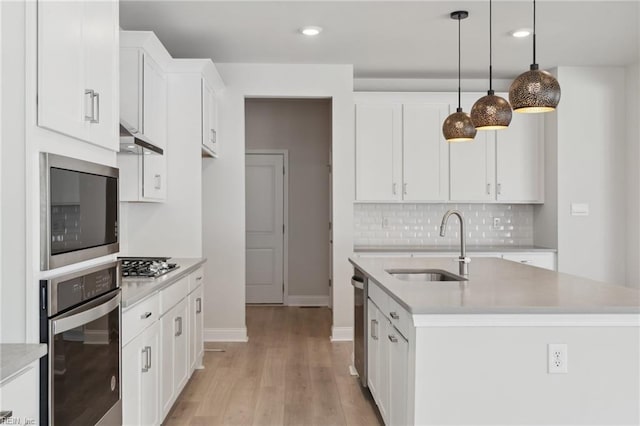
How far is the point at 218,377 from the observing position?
418 centimetres

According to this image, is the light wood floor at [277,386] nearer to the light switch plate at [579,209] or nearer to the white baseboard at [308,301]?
the white baseboard at [308,301]

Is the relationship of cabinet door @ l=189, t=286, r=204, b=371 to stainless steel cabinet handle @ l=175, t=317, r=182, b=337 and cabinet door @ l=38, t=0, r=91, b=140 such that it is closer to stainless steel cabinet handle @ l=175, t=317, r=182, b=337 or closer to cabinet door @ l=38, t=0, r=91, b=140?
stainless steel cabinet handle @ l=175, t=317, r=182, b=337

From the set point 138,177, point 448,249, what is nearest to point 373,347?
point 138,177

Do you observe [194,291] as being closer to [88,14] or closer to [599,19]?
[88,14]

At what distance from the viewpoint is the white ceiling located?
3.90 meters

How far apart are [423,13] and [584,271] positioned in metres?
3.26

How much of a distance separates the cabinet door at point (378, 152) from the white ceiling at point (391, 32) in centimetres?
47

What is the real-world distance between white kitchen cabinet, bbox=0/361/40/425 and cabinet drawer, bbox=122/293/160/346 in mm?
802

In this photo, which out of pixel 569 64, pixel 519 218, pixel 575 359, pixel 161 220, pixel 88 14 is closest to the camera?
pixel 88 14

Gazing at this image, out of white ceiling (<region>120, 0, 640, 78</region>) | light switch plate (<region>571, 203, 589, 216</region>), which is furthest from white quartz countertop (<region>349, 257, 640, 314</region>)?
light switch plate (<region>571, 203, 589, 216</region>)

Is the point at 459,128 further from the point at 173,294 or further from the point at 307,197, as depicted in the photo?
the point at 307,197

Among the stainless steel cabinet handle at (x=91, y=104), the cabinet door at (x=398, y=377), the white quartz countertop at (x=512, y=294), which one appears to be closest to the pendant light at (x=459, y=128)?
the white quartz countertop at (x=512, y=294)

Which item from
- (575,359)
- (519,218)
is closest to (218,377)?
(575,359)

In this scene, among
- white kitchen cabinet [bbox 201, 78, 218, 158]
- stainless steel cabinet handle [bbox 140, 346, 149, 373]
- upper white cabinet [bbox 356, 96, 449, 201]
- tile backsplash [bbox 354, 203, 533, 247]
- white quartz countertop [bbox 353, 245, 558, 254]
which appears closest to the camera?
stainless steel cabinet handle [bbox 140, 346, 149, 373]
